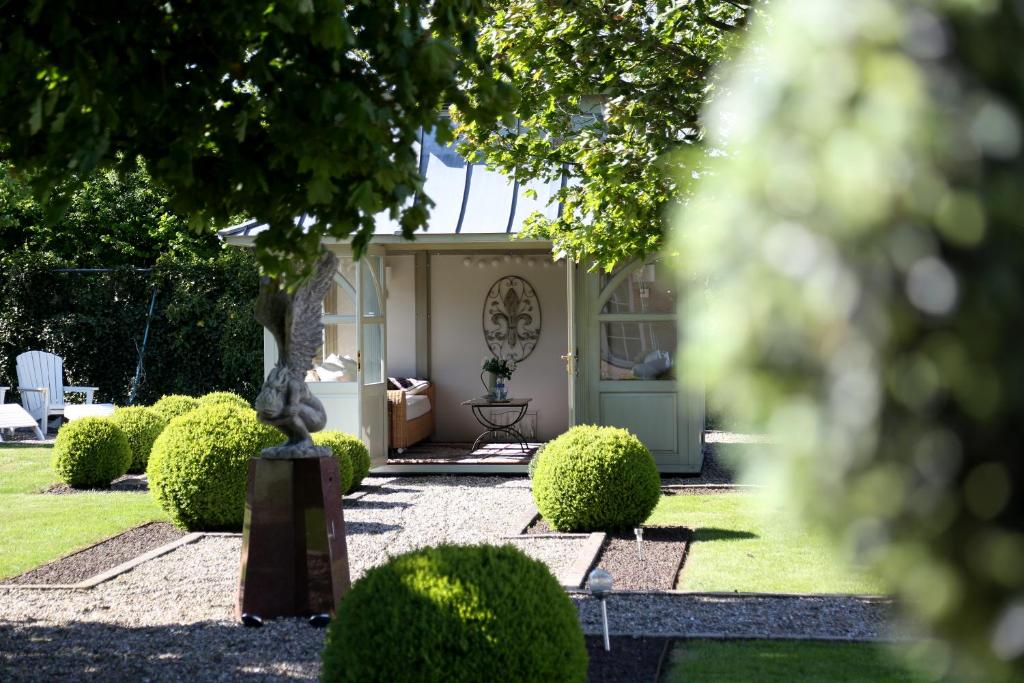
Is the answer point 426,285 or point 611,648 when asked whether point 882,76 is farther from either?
point 426,285

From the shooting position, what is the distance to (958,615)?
860mm

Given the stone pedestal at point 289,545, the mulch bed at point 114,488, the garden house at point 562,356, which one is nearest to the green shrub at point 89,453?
the mulch bed at point 114,488

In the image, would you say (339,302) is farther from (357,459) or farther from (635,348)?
(635,348)

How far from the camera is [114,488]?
1195 centimetres

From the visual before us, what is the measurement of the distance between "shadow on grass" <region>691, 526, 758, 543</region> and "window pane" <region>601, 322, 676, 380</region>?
134 inches

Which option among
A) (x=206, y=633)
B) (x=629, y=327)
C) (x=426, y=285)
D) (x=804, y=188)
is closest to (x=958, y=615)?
(x=804, y=188)

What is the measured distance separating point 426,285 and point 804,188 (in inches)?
611

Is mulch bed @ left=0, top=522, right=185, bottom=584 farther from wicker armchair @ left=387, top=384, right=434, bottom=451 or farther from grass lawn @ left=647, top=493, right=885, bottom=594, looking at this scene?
wicker armchair @ left=387, top=384, right=434, bottom=451

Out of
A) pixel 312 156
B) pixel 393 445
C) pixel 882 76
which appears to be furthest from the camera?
pixel 393 445

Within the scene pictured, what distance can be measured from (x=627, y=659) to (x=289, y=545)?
6.72 feet

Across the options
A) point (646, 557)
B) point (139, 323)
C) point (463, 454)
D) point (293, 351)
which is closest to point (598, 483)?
point (646, 557)

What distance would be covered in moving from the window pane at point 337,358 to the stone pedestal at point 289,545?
595 cm

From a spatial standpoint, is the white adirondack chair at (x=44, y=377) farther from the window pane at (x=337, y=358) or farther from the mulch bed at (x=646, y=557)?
the mulch bed at (x=646, y=557)

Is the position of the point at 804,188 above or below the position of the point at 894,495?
above
